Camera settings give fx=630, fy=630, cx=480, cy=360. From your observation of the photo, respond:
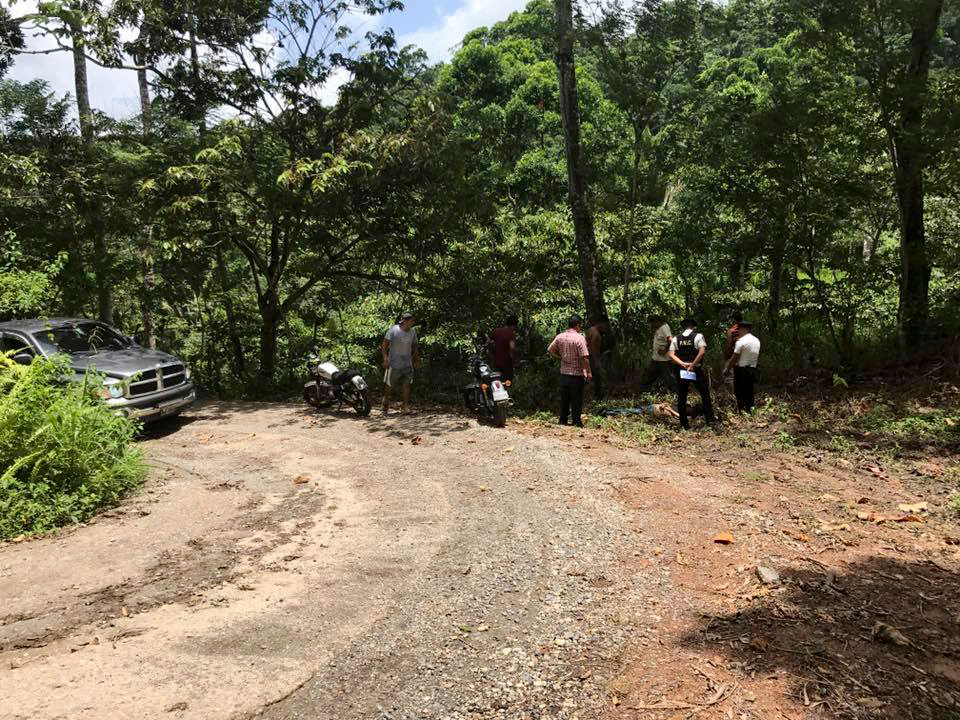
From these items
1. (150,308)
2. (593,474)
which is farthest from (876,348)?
(150,308)

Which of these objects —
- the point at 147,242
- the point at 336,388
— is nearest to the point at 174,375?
the point at 336,388

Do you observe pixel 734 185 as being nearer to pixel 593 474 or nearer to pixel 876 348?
pixel 876 348

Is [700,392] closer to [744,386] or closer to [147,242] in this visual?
[744,386]

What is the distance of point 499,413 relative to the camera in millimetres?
9969

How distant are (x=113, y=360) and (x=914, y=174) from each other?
43.5ft

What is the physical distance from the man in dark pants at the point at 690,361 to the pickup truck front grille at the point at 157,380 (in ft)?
25.7

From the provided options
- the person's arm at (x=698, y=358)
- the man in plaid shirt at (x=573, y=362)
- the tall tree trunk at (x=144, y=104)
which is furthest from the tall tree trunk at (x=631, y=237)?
the tall tree trunk at (x=144, y=104)

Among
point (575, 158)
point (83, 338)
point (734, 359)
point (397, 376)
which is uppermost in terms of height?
point (575, 158)

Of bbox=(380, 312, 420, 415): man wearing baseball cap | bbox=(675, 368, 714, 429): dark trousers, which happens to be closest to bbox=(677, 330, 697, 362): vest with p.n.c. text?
bbox=(675, 368, 714, 429): dark trousers

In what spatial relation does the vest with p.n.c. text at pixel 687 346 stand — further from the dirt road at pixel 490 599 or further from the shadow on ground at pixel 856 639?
the shadow on ground at pixel 856 639

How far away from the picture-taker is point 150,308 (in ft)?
49.1

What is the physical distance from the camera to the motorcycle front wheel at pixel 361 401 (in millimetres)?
10930

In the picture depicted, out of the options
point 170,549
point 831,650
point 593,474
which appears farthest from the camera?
point 593,474

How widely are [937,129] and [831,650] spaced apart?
941 centimetres
